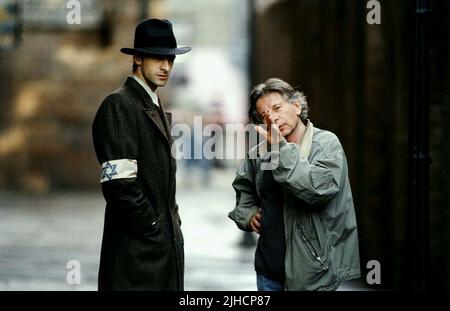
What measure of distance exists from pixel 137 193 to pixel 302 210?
724 millimetres

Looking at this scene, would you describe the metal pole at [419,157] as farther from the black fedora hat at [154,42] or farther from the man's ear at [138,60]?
the man's ear at [138,60]

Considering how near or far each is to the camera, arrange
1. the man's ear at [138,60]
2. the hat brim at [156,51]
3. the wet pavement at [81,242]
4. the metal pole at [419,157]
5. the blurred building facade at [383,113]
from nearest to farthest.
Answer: the hat brim at [156,51]
the man's ear at [138,60]
the metal pole at [419,157]
the blurred building facade at [383,113]
the wet pavement at [81,242]

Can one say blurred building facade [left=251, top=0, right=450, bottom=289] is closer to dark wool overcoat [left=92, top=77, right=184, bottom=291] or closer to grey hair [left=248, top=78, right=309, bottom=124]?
grey hair [left=248, top=78, right=309, bottom=124]

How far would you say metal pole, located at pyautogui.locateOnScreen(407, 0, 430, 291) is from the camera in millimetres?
4273

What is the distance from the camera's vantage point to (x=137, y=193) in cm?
386

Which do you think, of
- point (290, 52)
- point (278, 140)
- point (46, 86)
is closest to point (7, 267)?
point (290, 52)

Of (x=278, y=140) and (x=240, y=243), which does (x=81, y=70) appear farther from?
(x=278, y=140)

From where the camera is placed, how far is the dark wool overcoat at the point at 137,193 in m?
3.83

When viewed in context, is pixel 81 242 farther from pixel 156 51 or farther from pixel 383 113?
pixel 156 51

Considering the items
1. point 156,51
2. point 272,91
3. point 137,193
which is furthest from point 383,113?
point 137,193

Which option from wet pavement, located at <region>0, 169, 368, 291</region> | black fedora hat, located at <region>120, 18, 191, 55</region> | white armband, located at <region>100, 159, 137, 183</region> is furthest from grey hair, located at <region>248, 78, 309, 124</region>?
wet pavement, located at <region>0, 169, 368, 291</region>

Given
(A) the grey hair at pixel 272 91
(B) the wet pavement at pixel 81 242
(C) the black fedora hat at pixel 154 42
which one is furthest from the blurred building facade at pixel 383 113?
(C) the black fedora hat at pixel 154 42

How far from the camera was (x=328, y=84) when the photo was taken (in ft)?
32.9

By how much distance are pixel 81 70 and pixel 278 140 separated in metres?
14.1
